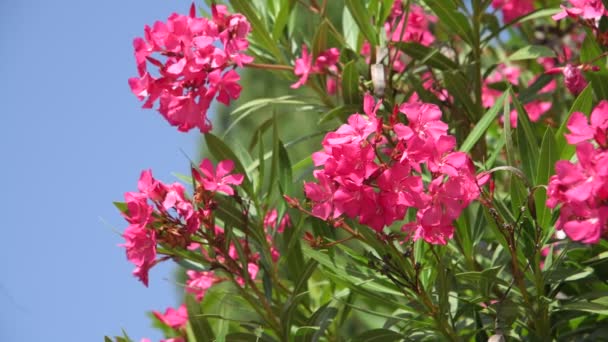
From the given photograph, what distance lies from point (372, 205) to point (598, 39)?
2.19 ft

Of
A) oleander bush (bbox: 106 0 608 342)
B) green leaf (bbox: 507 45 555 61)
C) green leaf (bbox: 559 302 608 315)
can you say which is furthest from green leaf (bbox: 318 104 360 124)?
green leaf (bbox: 559 302 608 315)

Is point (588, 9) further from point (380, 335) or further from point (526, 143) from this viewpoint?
point (380, 335)

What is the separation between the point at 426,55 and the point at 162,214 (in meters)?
0.67

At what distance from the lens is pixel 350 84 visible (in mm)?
1792

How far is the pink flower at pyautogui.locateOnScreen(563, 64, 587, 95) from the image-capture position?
67.3 inches

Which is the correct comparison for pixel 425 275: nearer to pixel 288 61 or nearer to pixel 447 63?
pixel 447 63

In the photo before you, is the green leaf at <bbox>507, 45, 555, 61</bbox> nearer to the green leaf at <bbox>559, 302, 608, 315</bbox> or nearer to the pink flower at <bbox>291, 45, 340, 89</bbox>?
the pink flower at <bbox>291, 45, 340, 89</bbox>

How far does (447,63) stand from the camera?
1.97 metres

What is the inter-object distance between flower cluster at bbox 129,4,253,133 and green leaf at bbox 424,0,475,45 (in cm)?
48

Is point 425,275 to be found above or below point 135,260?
below

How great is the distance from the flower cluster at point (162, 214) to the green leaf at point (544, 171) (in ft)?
1.68

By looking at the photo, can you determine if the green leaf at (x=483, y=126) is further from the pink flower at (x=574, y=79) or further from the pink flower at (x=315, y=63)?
the pink flower at (x=315, y=63)

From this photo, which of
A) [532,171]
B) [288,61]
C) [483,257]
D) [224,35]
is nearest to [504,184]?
[483,257]

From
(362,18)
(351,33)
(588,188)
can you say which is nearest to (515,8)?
(351,33)
